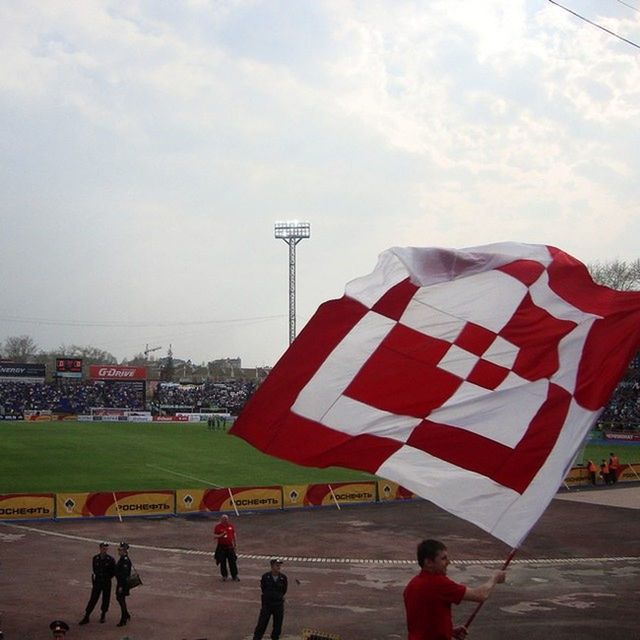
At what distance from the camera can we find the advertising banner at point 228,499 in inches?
1057

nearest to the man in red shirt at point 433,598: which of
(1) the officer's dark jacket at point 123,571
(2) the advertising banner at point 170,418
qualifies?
(1) the officer's dark jacket at point 123,571

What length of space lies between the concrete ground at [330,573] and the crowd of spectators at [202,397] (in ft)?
222

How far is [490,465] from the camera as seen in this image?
6383 millimetres

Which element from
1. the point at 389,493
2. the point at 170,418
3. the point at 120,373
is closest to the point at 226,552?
the point at 389,493

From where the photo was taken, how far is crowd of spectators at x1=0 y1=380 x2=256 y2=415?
87375 millimetres

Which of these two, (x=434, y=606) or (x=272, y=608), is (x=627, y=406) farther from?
(x=434, y=606)

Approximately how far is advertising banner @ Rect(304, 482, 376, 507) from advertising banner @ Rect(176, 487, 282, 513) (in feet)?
4.23

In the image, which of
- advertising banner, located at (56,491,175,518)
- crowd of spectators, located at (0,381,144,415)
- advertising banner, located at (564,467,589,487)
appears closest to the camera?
advertising banner, located at (56,491,175,518)

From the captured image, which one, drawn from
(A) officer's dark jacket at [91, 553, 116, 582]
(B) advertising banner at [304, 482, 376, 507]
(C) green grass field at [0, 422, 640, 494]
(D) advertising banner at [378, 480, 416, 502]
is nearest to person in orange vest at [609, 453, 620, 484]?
(C) green grass field at [0, 422, 640, 494]

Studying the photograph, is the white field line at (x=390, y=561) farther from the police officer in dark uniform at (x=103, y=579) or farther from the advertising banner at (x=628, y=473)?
the advertising banner at (x=628, y=473)

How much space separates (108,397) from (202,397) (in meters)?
13.6

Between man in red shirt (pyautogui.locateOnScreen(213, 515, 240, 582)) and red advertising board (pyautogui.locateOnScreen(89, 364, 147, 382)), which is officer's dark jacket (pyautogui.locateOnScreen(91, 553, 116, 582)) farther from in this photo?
red advertising board (pyautogui.locateOnScreen(89, 364, 147, 382))

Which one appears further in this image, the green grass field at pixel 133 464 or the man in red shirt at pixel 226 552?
the green grass field at pixel 133 464

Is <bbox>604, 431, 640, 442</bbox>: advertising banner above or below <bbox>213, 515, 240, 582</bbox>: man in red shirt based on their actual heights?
above
